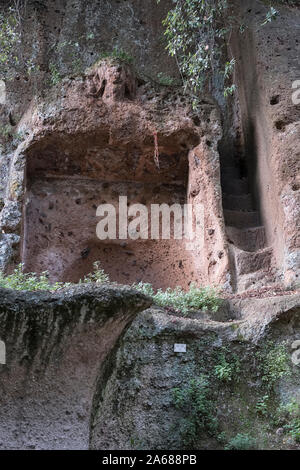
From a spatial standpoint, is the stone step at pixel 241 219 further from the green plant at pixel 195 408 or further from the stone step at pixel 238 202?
the green plant at pixel 195 408

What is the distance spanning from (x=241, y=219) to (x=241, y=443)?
176 inches

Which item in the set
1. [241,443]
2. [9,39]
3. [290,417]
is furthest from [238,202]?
[241,443]

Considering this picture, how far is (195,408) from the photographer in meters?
6.17

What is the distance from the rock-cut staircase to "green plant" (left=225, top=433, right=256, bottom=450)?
8.82ft

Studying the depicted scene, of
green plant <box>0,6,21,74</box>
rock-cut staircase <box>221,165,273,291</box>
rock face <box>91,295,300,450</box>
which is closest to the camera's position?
rock face <box>91,295,300,450</box>

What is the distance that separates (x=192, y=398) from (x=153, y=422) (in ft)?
1.60

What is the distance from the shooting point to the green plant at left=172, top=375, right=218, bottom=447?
6.01 meters

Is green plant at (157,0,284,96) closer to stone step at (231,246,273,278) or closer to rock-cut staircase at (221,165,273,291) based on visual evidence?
rock-cut staircase at (221,165,273,291)

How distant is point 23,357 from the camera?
5449 mm

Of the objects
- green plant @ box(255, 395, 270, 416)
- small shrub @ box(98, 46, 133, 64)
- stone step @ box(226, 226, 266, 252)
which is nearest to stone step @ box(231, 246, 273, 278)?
stone step @ box(226, 226, 266, 252)

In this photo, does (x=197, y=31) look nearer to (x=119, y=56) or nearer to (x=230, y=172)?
(x=119, y=56)

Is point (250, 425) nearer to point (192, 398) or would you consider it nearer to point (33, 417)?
point (192, 398)

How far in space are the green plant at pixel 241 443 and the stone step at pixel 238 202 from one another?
4.76m
